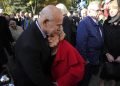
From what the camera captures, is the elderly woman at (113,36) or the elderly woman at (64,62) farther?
the elderly woman at (113,36)

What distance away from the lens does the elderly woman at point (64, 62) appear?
417cm

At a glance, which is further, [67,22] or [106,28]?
[67,22]

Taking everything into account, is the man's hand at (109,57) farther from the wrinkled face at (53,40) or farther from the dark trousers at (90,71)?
the wrinkled face at (53,40)

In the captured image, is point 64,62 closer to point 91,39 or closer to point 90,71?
point 91,39

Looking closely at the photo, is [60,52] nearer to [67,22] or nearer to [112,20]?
[112,20]

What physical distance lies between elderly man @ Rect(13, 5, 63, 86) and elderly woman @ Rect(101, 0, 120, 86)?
2.65 metres

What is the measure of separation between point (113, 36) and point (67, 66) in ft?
8.54

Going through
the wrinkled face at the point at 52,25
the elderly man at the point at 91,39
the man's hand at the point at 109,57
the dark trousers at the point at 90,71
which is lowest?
the dark trousers at the point at 90,71

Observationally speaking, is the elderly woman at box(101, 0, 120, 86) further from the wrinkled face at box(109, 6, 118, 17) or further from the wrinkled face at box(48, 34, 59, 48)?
the wrinkled face at box(48, 34, 59, 48)

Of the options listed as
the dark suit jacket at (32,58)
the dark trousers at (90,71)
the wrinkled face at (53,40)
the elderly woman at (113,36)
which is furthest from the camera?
the dark trousers at (90,71)

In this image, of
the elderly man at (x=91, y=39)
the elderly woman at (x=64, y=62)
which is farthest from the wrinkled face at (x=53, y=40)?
the elderly man at (x=91, y=39)

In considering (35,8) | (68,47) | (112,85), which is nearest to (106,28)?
(112,85)

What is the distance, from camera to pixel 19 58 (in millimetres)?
4055

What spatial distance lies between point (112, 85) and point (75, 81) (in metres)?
2.80
